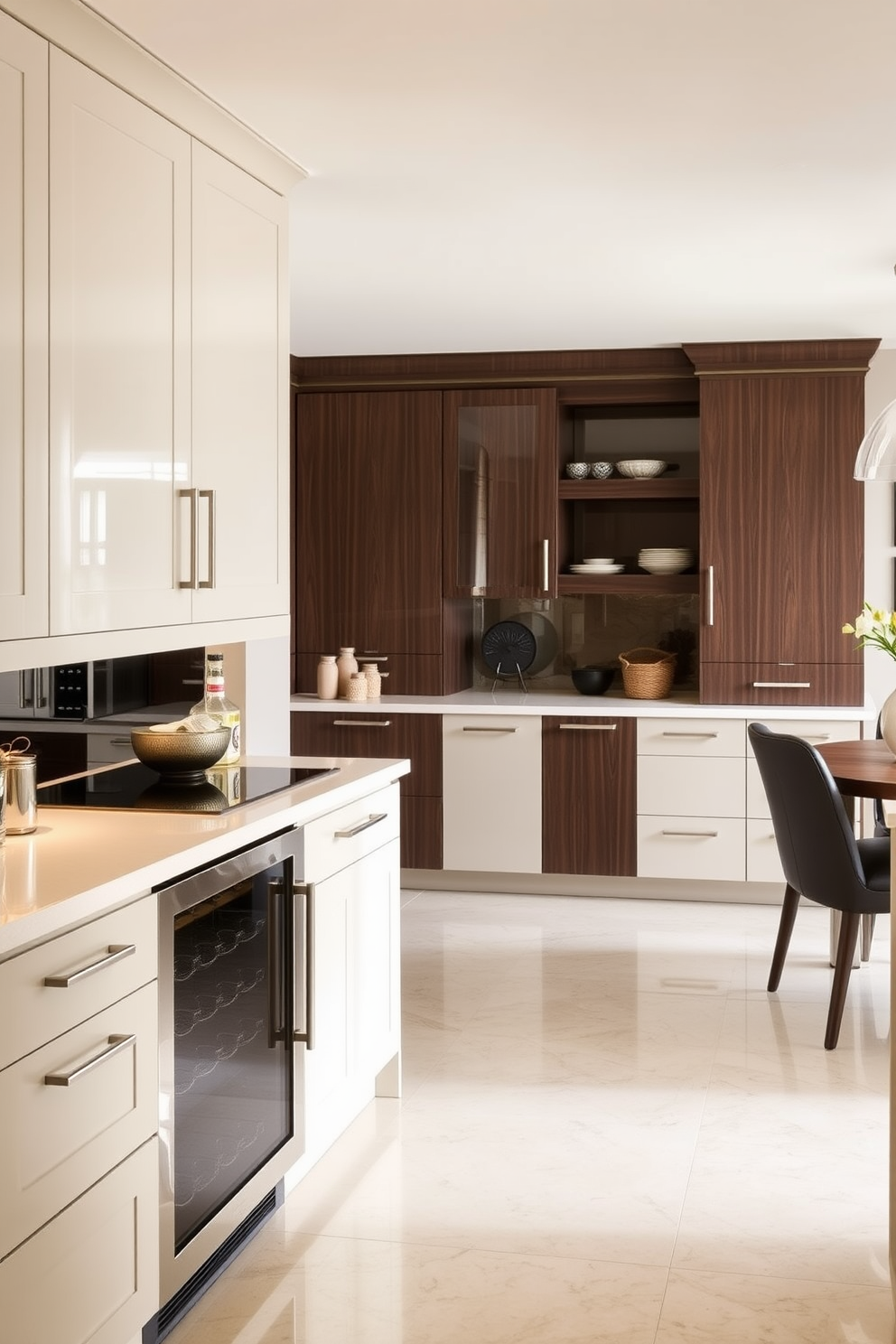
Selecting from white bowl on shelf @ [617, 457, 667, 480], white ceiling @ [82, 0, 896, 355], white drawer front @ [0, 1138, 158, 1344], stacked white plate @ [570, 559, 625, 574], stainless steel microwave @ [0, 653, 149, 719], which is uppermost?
white ceiling @ [82, 0, 896, 355]

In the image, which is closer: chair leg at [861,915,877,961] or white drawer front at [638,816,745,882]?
chair leg at [861,915,877,961]

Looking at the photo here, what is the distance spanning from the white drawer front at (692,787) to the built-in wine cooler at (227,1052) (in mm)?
3054

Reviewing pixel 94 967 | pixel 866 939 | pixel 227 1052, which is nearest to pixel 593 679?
pixel 866 939

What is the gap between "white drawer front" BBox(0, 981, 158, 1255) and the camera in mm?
1799

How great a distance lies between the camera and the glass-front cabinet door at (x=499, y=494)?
5934mm

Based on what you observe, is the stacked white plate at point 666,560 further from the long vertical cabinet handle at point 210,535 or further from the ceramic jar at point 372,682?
the long vertical cabinet handle at point 210,535

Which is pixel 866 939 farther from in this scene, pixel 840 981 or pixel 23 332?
pixel 23 332

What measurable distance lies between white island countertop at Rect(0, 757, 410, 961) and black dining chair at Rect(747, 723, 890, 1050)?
148cm

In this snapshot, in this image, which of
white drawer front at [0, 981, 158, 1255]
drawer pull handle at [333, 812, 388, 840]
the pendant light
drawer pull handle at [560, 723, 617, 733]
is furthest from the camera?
drawer pull handle at [560, 723, 617, 733]

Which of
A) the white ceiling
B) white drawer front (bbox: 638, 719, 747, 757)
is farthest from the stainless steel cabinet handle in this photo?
the white ceiling

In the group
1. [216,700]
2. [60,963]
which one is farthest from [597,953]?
[60,963]

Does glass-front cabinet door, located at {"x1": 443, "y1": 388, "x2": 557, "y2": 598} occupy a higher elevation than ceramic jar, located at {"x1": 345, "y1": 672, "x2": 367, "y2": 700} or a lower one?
higher

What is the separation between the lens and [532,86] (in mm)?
2725

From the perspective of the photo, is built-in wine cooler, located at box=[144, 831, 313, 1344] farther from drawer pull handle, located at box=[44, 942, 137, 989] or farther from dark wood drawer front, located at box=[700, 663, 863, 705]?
dark wood drawer front, located at box=[700, 663, 863, 705]
